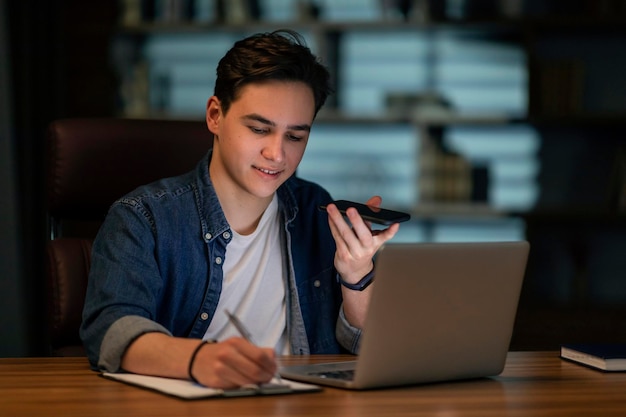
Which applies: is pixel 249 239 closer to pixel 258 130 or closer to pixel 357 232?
pixel 258 130

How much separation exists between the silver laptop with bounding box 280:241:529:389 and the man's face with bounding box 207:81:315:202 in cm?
45

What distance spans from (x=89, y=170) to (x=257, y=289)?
20.4 inches

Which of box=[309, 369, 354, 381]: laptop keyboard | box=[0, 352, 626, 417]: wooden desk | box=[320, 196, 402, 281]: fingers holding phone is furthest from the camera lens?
box=[320, 196, 402, 281]: fingers holding phone

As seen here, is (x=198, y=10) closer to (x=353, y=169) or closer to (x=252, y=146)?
(x=353, y=169)

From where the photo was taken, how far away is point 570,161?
438 cm

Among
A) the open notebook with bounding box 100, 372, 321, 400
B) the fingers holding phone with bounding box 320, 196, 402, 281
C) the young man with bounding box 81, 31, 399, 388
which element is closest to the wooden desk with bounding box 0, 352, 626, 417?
the open notebook with bounding box 100, 372, 321, 400

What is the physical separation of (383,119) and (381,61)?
346mm

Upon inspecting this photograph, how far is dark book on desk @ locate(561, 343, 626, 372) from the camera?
1560 millimetres

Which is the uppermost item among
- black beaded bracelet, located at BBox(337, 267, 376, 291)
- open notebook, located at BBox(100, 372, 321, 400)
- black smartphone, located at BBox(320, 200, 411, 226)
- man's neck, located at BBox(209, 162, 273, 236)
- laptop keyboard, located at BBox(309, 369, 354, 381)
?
black smartphone, located at BBox(320, 200, 411, 226)

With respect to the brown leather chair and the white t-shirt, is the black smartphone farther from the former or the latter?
the brown leather chair

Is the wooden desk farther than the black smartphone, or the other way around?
the black smartphone

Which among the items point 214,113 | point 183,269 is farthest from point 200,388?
point 214,113

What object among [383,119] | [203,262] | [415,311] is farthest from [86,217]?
[383,119]

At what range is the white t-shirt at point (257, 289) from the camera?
6.07 ft
